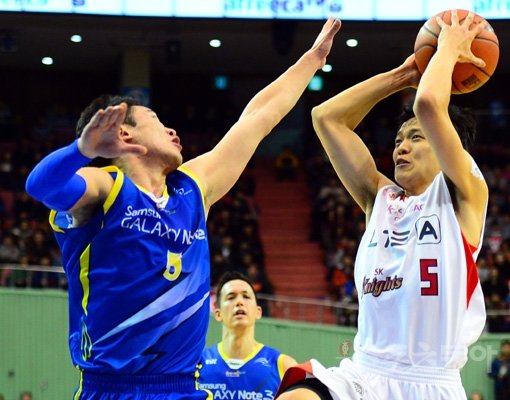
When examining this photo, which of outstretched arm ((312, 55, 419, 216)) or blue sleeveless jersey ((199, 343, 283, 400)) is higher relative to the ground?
outstretched arm ((312, 55, 419, 216))

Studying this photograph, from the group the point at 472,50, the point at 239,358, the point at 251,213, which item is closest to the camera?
the point at 472,50

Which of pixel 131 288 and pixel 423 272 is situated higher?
pixel 423 272

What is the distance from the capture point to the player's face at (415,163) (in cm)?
577

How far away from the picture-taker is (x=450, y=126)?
5406mm

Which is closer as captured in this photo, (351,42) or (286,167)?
(351,42)

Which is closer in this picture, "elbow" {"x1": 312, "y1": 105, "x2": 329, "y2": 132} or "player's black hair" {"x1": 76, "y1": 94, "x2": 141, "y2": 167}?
"player's black hair" {"x1": 76, "y1": 94, "x2": 141, "y2": 167}

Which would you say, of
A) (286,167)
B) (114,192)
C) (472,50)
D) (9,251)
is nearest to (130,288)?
(114,192)

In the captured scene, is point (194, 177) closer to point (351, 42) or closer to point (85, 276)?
point (85, 276)

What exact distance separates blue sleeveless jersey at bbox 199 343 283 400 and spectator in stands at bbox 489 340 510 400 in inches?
209

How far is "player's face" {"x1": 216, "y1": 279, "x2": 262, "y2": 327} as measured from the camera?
32.3 ft

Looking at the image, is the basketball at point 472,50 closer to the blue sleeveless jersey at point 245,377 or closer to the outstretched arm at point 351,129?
the outstretched arm at point 351,129

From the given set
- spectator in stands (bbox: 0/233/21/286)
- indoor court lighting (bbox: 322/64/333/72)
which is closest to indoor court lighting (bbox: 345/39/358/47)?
indoor court lighting (bbox: 322/64/333/72)

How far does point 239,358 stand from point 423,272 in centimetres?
475

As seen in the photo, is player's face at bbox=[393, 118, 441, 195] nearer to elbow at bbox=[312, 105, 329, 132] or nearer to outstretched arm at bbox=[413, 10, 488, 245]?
outstretched arm at bbox=[413, 10, 488, 245]
